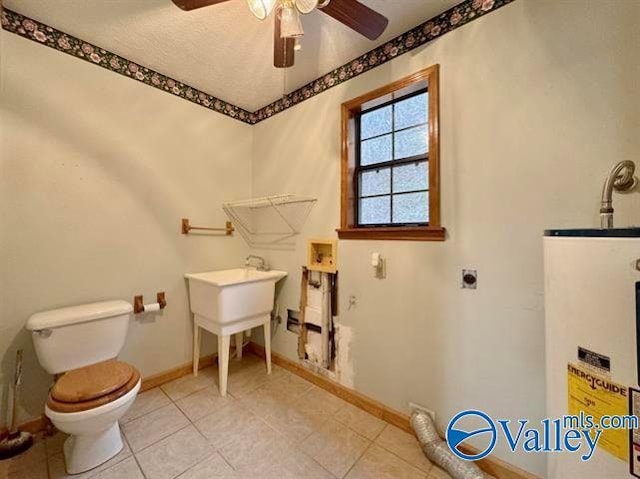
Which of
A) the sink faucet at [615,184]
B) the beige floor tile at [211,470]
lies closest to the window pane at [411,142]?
the sink faucet at [615,184]

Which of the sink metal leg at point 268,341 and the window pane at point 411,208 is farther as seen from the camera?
the sink metal leg at point 268,341

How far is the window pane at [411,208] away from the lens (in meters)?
1.66

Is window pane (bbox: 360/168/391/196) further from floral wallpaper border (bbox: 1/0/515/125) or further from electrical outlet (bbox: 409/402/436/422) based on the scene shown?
electrical outlet (bbox: 409/402/436/422)

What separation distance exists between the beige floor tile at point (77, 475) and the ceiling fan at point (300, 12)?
2230 millimetres

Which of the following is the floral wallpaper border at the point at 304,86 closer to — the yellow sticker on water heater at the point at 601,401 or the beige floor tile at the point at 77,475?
the yellow sticker on water heater at the point at 601,401

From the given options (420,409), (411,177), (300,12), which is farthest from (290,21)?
(420,409)

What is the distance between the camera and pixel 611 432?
2.30ft

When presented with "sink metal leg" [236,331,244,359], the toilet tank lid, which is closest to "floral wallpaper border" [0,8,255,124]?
the toilet tank lid

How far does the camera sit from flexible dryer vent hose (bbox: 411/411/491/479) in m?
1.26

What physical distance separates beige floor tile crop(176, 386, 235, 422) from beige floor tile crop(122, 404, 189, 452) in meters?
0.05

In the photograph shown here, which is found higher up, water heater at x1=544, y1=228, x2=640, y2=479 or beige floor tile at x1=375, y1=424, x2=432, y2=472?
water heater at x1=544, y1=228, x2=640, y2=479

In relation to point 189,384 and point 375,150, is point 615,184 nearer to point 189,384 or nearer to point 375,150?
point 375,150

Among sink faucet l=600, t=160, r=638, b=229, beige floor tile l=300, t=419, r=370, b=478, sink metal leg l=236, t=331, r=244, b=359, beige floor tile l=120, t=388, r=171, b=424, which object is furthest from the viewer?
sink metal leg l=236, t=331, r=244, b=359

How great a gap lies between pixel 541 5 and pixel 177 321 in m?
3.01
